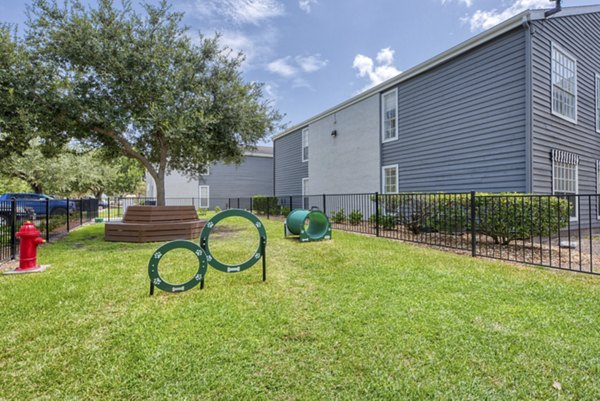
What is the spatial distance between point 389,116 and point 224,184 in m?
16.3

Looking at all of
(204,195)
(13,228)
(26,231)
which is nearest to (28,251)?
(26,231)

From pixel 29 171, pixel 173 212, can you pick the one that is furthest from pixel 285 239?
pixel 29 171

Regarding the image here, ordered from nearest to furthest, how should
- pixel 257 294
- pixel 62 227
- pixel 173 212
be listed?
pixel 257 294 → pixel 173 212 → pixel 62 227

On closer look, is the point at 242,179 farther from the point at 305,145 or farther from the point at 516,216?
the point at 516,216

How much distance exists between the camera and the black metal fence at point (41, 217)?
5492 millimetres

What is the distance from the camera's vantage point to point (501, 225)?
620cm

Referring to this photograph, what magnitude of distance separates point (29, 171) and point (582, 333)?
76.8 feet

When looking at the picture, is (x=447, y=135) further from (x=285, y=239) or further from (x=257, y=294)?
(x=257, y=294)

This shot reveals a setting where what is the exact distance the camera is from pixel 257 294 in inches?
143

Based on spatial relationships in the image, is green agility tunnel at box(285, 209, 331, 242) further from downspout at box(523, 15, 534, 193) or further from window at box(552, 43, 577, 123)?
window at box(552, 43, 577, 123)

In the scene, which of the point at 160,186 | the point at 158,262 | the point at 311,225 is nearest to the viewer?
the point at 158,262

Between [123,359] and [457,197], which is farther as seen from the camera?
[457,197]

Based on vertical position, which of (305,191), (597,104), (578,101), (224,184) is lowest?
(305,191)

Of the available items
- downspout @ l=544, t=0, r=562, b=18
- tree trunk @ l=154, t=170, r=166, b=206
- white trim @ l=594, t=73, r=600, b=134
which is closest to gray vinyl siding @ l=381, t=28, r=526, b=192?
downspout @ l=544, t=0, r=562, b=18
